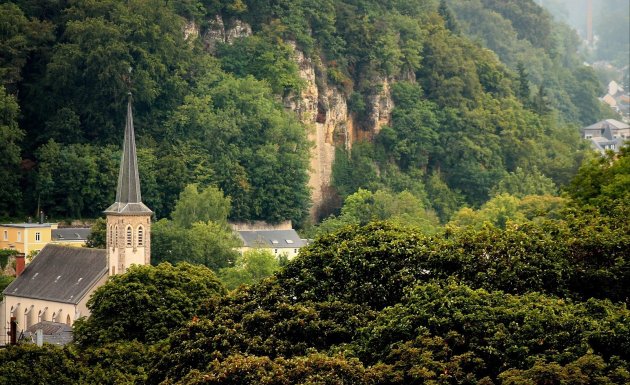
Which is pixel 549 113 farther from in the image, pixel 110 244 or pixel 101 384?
pixel 101 384

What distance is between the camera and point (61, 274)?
112312 millimetres

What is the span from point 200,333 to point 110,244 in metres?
45.1

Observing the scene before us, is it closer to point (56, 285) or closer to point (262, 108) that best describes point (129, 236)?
point (56, 285)

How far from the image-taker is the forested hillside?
128 meters

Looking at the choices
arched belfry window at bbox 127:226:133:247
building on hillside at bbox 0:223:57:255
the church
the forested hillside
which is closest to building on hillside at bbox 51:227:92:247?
building on hillside at bbox 0:223:57:255

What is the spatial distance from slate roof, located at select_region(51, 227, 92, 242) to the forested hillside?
2093mm

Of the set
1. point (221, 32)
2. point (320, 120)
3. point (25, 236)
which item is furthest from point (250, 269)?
point (320, 120)

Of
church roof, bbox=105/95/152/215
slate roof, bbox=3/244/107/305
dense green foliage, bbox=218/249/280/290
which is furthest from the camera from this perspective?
dense green foliage, bbox=218/249/280/290


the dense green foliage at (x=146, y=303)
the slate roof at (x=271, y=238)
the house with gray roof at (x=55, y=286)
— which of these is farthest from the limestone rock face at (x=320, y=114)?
the dense green foliage at (x=146, y=303)

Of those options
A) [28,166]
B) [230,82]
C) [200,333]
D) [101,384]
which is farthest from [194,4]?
[200,333]

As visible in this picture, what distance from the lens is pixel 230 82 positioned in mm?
136250

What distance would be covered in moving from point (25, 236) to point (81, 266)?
29.6ft

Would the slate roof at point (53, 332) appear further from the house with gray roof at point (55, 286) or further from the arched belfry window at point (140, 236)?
the arched belfry window at point (140, 236)

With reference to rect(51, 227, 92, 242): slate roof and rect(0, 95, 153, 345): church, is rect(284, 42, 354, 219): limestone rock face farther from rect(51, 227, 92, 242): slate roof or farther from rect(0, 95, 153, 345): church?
rect(0, 95, 153, 345): church
